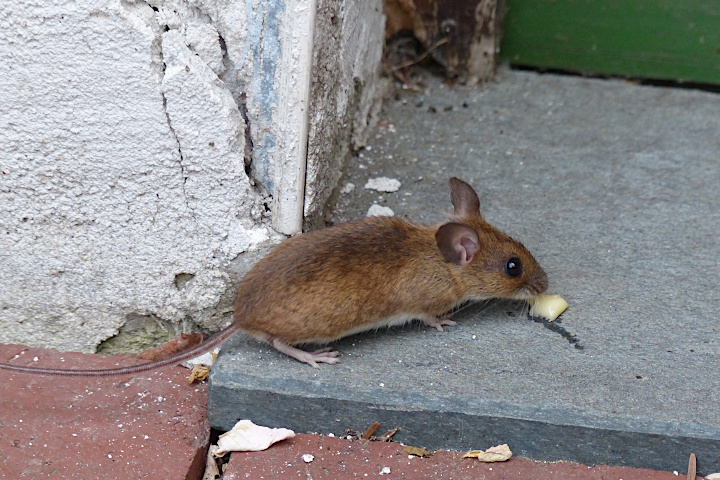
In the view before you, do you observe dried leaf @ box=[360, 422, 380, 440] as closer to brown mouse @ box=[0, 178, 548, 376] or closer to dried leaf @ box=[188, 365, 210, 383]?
brown mouse @ box=[0, 178, 548, 376]

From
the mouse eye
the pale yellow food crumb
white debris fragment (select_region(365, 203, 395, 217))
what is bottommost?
the pale yellow food crumb

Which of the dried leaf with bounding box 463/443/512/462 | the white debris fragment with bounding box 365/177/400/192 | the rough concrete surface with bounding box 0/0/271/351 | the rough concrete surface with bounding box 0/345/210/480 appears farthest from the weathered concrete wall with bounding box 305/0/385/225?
the dried leaf with bounding box 463/443/512/462

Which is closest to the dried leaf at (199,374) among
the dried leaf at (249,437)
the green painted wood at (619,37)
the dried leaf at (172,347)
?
the dried leaf at (172,347)

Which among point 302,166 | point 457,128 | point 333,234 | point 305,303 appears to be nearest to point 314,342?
point 305,303

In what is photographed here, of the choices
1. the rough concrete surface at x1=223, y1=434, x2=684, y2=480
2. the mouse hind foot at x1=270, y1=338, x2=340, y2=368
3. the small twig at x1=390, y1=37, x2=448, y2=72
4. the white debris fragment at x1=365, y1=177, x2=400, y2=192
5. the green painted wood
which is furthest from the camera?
the small twig at x1=390, y1=37, x2=448, y2=72

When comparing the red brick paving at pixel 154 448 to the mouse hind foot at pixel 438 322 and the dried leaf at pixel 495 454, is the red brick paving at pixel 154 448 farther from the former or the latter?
the mouse hind foot at pixel 438 322

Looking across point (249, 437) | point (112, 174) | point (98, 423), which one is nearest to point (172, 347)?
point (98, 423)

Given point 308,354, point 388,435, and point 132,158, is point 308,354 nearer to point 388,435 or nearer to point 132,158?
point 388,435
